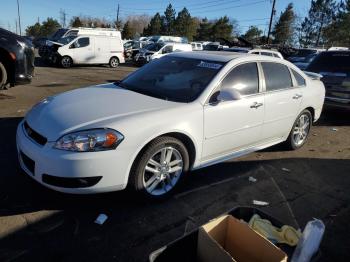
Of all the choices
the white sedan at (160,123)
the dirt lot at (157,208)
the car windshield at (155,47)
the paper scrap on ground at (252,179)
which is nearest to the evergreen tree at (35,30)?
the car windshield at (155,47)

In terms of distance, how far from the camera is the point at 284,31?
6625 centimetres

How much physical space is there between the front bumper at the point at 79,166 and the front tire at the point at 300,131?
3251mm

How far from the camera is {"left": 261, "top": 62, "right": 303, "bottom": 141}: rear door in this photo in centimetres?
499

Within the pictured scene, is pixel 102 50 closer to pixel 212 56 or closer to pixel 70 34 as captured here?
pixel 70 34

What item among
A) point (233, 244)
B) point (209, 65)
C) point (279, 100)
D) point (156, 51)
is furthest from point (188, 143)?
point (156, 51)

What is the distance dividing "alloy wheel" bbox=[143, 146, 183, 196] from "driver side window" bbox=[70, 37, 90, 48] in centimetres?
1682

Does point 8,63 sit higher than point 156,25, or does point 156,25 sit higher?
point 156,25

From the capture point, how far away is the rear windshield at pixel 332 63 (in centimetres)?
841

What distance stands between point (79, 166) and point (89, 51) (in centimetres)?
1771

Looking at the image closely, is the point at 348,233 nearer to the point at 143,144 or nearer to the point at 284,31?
the point at 143,144

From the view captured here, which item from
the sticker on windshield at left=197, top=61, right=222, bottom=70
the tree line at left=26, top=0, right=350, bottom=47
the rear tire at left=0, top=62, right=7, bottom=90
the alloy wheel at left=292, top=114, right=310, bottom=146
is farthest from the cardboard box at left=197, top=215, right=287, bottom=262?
the tree line at left=26, top=0, right=350, bottom=47

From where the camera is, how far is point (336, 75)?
8.34 metres

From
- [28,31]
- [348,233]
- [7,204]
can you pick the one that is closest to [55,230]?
[7,204]

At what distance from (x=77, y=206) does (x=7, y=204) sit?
670mm
